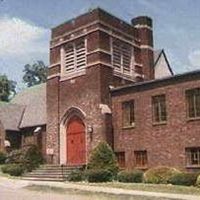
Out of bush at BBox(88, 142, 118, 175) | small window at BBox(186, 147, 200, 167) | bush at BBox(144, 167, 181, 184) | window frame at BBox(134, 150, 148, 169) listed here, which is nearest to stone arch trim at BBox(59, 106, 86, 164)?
bush at BBox(88, 142, 118, 175)

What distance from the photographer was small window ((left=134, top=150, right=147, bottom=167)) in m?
29.3

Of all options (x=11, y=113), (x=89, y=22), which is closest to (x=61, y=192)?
(x=89, y=22)

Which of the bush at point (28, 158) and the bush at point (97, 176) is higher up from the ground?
the bush at point (28, 158)

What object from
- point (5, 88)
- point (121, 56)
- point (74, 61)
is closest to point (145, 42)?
point (121, 56)

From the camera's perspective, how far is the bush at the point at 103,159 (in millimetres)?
28312

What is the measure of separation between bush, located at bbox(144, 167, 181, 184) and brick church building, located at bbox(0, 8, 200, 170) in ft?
4.72

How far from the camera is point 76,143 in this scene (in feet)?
108

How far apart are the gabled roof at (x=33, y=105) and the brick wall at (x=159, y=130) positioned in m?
9.91

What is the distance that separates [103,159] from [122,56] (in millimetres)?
8727

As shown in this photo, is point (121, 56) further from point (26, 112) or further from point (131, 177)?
point (26, 112)

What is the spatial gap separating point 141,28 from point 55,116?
9.46m

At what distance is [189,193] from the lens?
2064 cm

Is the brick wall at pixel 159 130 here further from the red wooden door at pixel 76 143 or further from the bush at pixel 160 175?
the red wooden door at pixel 76 143

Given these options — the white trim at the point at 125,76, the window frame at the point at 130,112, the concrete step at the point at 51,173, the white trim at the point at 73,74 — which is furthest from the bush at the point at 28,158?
the white trim at the point at 125,76
